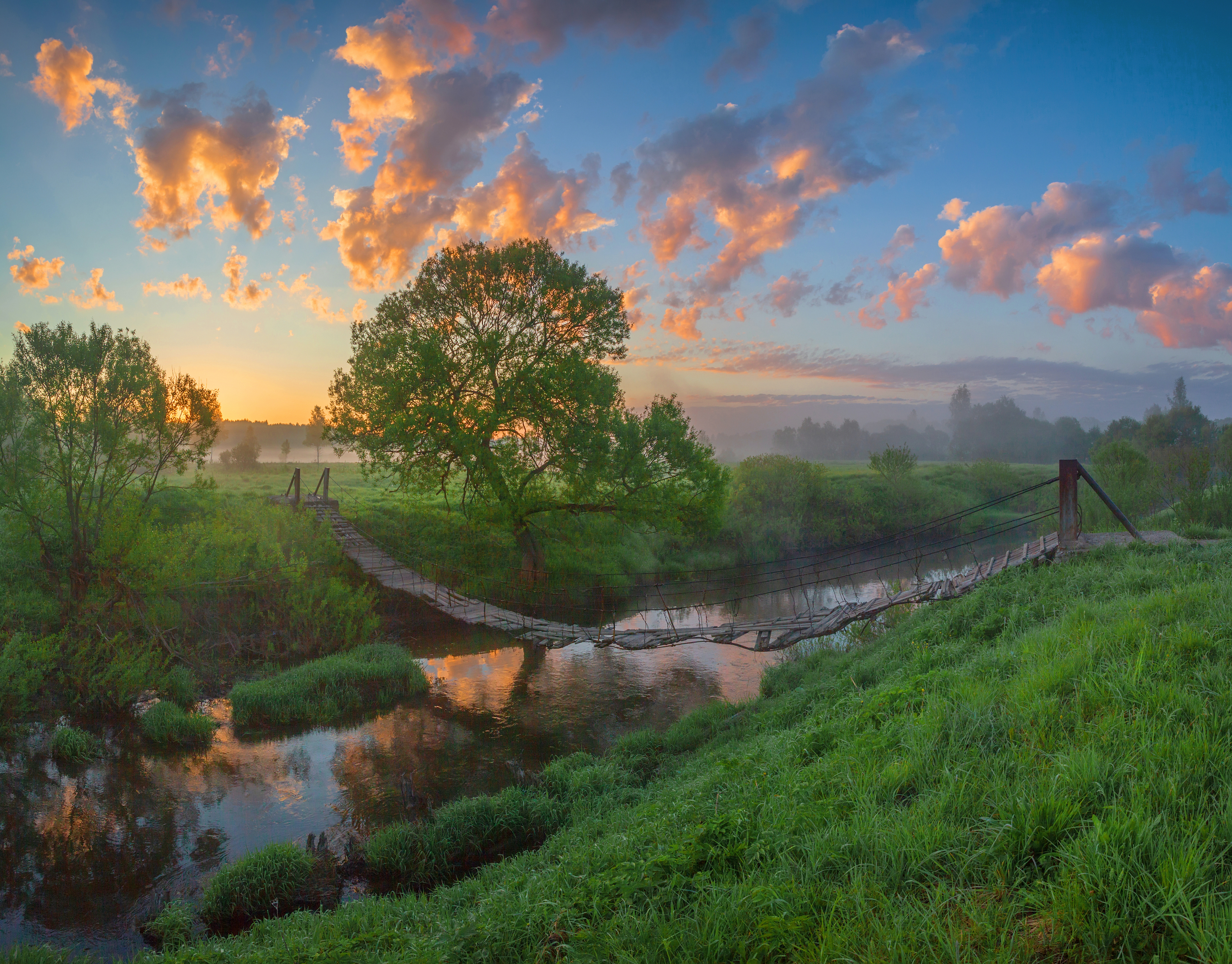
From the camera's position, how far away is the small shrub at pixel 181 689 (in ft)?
41.5

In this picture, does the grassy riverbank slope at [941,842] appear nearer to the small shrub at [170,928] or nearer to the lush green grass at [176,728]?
the small shrub at [170,928]

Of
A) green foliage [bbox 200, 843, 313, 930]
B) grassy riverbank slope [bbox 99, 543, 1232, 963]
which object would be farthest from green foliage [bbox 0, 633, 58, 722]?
grassy riverbank slope [bbox 99, 543, 1232, 963]

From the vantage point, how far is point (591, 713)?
12.4 metres

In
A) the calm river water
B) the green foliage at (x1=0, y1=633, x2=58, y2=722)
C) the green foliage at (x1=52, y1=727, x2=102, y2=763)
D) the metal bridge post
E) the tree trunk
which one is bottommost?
the calm river water

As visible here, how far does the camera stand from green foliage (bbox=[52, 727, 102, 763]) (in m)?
10.3

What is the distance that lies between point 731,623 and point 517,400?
906cm

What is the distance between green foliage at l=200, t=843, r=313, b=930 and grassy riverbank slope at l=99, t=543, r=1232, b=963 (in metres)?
1.57

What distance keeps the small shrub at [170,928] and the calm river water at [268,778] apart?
0.16 m

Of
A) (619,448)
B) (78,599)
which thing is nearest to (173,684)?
(78,599)

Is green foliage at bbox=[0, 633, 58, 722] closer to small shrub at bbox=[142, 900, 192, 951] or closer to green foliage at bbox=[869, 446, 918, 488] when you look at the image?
small shrub at bbox=[142, 900, 192, 951]

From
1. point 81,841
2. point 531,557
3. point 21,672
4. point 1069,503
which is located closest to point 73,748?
point 21,672

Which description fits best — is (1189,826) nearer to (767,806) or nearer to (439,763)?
(767,806)

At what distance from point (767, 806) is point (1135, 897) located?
6.59ft

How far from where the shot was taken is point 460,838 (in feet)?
25.0
